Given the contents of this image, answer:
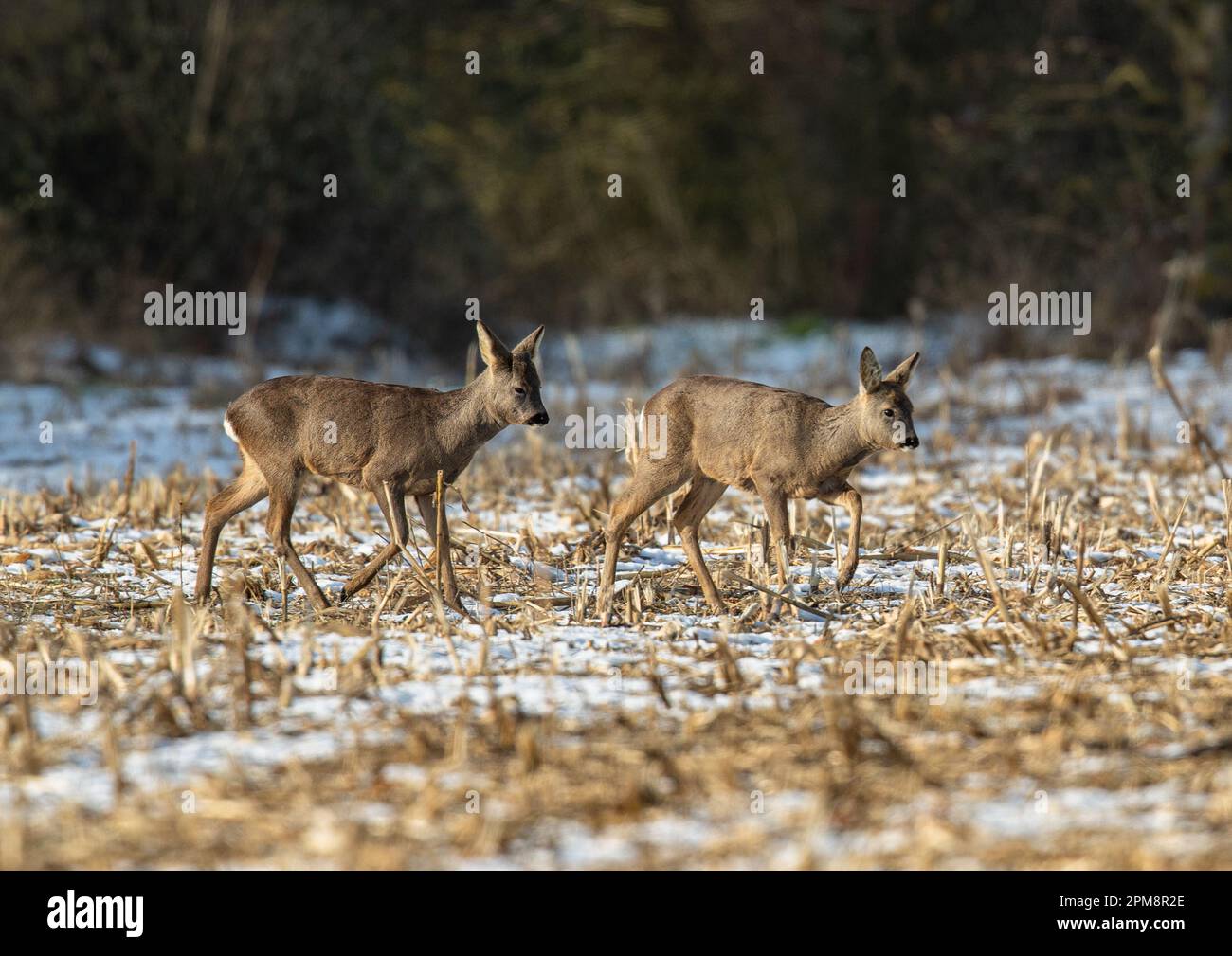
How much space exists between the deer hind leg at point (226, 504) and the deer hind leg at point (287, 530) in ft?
0.60

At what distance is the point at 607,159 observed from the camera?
84.8ft

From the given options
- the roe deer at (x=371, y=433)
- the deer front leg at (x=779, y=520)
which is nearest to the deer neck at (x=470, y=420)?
the roe deer at (x=371, y=433)

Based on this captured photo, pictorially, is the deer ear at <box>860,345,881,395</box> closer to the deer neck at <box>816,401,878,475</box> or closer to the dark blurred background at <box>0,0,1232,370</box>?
the deer neck at <box>816,401,878,475</box>

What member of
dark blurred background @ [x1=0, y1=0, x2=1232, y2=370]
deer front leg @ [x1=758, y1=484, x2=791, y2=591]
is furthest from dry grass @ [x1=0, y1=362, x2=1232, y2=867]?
dark blurred background @ [x1=0, y1=0, x2=1232, y2=370]

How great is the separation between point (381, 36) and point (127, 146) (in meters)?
7.28

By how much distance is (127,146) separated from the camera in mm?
18688

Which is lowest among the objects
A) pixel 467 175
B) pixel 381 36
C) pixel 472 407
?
pixel 472 407

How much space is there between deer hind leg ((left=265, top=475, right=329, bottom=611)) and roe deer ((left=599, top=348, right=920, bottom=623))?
135 cm

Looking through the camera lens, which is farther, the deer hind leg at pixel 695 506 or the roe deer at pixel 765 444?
the deer hind leg at pixel 695 506

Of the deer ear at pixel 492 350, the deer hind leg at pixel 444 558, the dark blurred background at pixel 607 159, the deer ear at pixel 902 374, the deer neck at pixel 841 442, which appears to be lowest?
the deer hind leg at pixel 444 558

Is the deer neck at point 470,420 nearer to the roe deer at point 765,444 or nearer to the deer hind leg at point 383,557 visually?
the deer hind leg at point 383,557

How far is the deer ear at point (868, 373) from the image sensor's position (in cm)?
769
